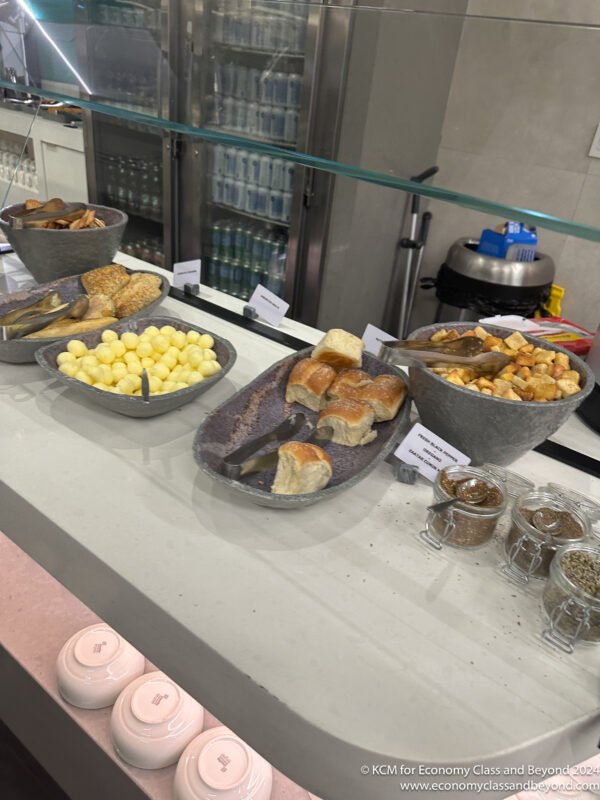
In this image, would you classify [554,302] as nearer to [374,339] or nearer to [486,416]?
[374,339]

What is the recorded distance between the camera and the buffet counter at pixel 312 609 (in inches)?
19.6

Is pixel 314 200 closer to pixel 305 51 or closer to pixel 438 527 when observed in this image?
pixel 305 51

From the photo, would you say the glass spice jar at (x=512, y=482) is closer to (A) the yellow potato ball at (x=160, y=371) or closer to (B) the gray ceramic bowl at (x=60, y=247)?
(A) the yellow potato ball at (x=160, y=371)

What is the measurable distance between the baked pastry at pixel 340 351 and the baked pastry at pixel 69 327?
14.2 inches

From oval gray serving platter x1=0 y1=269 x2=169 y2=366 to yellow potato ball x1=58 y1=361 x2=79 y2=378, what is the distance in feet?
0.23

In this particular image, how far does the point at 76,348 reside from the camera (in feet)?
2.92

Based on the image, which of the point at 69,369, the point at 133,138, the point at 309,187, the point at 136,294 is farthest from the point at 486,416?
the point at 133,138

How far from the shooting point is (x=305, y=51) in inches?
81.1

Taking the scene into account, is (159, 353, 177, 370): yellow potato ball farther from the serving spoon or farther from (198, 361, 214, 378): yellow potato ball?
the serving spoon

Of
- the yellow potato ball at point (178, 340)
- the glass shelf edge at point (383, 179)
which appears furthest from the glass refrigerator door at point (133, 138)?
the yellow potato ball at point (178, 340)

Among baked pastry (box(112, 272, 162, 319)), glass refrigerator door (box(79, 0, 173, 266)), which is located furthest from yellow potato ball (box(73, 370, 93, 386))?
glass refrigerator door (box(79, 0, 173, 266))

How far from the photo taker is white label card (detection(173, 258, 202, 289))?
1271mm

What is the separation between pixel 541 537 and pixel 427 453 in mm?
183

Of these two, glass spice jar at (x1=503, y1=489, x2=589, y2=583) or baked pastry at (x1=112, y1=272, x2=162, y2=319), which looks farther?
baked pastry at (x1=112, y1=272, x2=162, y2=319)
